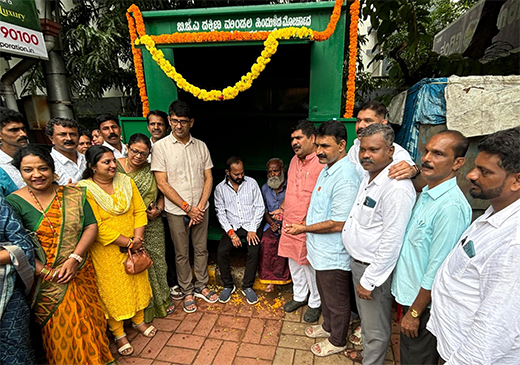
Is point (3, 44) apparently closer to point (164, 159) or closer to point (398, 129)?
point (164, 159)

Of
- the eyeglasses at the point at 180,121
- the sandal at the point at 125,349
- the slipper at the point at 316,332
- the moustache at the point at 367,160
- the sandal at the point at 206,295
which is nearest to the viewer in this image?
the moustache at the point at 367,160

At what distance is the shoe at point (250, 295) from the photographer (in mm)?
3257

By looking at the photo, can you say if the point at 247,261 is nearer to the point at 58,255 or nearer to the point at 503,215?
the point at 58,255

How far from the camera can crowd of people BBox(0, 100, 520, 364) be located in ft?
4.35

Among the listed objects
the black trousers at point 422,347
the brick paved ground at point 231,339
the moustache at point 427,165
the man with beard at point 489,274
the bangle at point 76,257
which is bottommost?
the brick paved ground at point 231,339

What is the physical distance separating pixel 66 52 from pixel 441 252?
295 inches

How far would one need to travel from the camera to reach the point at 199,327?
9.50 feet

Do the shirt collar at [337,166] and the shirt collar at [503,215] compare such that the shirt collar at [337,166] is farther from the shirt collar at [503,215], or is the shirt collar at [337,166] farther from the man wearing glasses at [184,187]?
the man wearing glasses at [184,187]

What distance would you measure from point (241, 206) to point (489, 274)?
2531 mm

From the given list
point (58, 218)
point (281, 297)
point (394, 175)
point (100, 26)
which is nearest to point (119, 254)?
point (58, 218)

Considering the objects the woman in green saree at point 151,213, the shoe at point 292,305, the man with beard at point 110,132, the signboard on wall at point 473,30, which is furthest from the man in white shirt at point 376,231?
the signboard on wall at point 473,30

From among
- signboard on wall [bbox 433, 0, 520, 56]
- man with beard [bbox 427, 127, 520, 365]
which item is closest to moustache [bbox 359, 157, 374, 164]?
man with beard [bbox 427, 127, 520, 365]

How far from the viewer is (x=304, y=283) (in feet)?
10.1

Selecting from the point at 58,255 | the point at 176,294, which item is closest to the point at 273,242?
the point at 176,294
